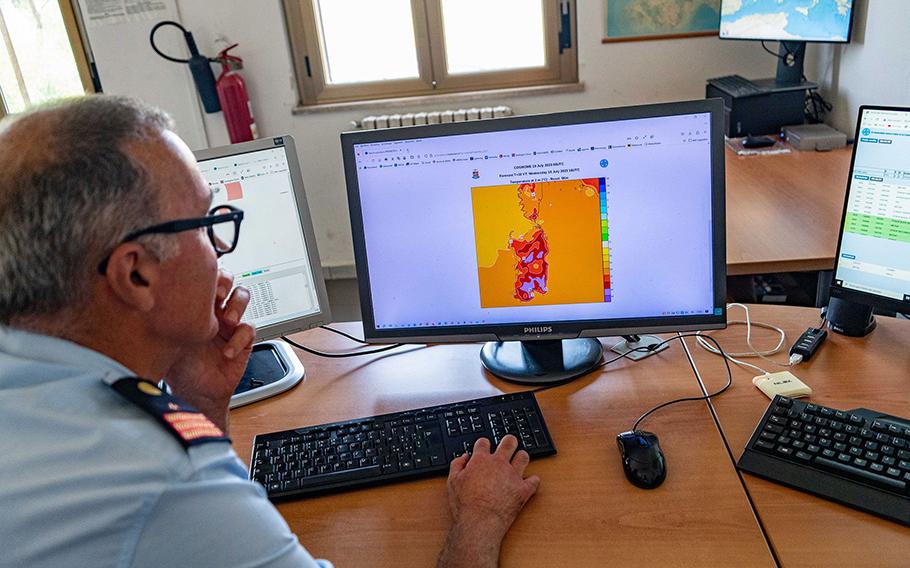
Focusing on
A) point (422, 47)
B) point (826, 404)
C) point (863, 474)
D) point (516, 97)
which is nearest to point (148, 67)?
point (422, 47)

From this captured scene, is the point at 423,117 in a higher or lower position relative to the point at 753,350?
higher

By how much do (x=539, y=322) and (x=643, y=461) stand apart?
35 cm

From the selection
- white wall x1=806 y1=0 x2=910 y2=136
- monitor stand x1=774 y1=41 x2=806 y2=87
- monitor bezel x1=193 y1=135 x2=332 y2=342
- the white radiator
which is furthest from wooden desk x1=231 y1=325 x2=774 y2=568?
the white radiator

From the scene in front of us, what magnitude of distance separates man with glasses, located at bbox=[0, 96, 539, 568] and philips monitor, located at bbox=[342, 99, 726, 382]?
0.47 metres

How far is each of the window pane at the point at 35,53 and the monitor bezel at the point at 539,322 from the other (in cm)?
299

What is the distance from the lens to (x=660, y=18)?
3205mm

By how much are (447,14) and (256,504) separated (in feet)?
10.2

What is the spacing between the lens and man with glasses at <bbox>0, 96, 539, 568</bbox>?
664 mm

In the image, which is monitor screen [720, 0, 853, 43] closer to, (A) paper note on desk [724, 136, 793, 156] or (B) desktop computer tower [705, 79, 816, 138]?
(B) desktop computer tower [705, 79, 816, 138]

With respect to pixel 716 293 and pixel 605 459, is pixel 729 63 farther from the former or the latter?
pixel 605 459

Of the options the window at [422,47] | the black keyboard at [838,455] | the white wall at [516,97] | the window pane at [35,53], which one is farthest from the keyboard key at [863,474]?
the window pane at [35,53]

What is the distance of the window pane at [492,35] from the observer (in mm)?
3408

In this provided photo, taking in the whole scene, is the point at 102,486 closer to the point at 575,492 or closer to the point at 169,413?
the point at 169,413

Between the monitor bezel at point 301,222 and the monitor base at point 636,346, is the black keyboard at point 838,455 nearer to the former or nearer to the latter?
the monitor base at point 636,346
